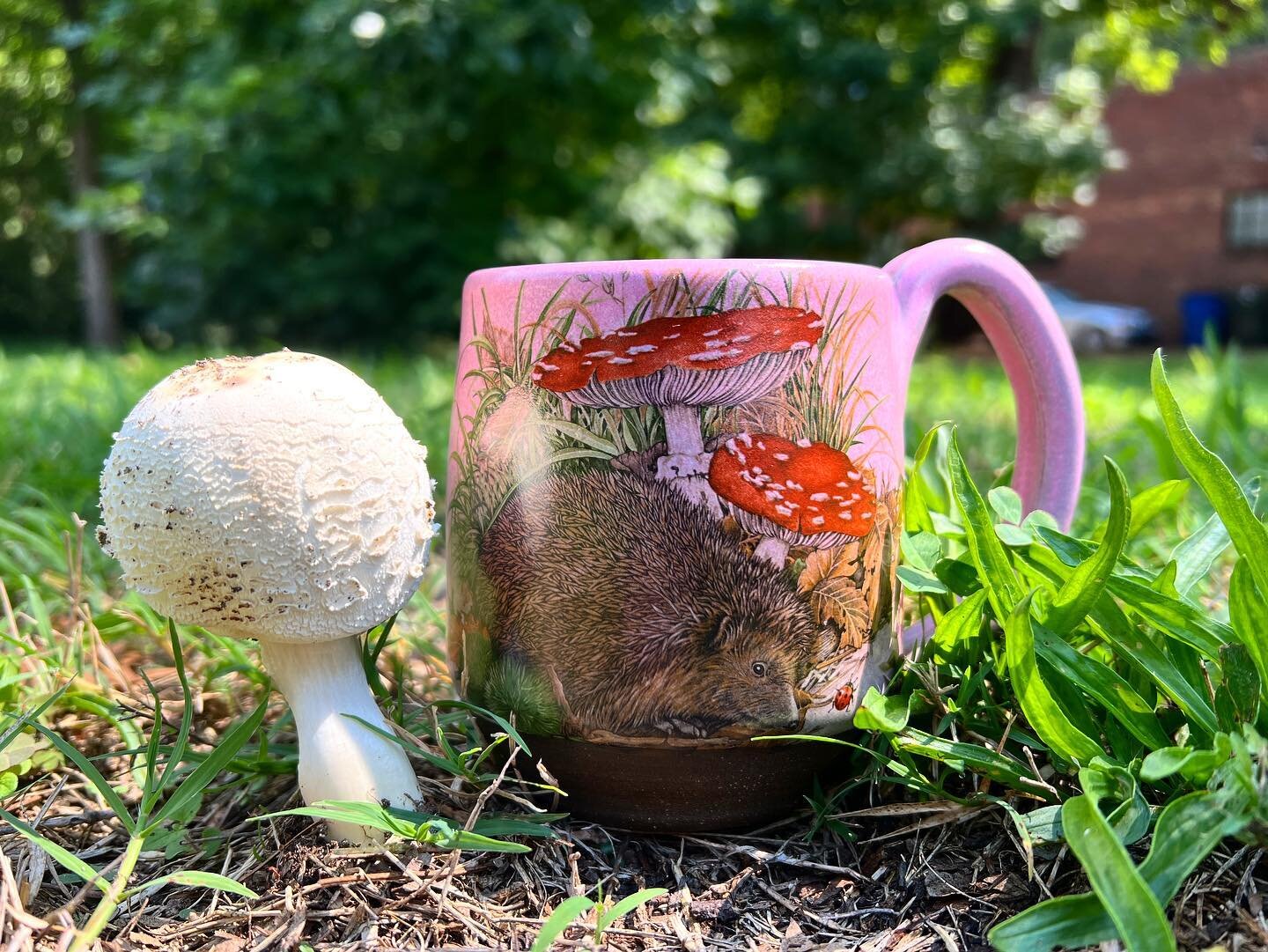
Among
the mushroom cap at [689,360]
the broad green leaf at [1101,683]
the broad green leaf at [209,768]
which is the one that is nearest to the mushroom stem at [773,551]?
the mushroom cap at [689,360]

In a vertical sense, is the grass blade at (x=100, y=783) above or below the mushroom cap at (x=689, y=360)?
below

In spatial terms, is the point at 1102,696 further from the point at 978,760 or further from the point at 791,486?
the point at 791,486

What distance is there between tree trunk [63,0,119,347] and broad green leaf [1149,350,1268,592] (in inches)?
377

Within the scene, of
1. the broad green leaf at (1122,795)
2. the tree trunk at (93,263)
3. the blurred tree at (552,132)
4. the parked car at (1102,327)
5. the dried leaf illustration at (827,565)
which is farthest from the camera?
the parked car at (1102,327)

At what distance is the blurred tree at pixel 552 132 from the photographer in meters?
4.72

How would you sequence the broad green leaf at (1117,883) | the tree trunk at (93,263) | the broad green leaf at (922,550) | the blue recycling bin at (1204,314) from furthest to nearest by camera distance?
the blue recycling bin at (1204,314)
the tree trunk at (93,263)
the broad green leaf at (922,550)
the broad green leaf at (1117,883)

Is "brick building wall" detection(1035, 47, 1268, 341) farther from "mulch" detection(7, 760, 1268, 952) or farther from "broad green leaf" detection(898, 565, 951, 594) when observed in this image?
"mulch" detection(7, 760, 1268, 952)

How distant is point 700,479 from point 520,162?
16.8 ft

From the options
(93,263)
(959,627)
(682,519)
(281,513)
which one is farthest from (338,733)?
(93,263)

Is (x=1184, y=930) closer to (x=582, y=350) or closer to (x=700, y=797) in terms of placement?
(x=700, y=797)

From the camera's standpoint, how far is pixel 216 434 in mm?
803

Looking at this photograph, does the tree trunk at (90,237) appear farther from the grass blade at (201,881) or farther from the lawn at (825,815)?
the grass blade at (201,881)

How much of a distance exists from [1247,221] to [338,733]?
13.9 metres

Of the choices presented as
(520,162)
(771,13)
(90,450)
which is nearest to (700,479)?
(90,450)
